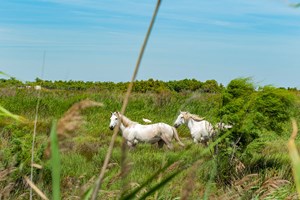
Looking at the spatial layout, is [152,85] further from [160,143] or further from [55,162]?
[55,162]

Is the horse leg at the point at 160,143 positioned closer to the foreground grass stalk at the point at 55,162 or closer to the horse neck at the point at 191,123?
the horse neck at the point at 191,123

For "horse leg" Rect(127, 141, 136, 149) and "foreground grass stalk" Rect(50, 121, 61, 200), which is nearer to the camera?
"foreground grass stalk" Rect(50, 121, 61, 200)

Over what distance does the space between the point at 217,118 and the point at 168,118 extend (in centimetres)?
962

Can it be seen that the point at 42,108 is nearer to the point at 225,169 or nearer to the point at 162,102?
the point at 162,102

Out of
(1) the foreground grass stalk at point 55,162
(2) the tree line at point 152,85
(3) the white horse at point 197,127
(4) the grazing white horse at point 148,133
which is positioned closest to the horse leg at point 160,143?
(4) the grazing white horse at point 148,133

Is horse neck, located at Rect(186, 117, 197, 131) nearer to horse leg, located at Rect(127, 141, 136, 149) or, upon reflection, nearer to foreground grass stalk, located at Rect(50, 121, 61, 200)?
horse leg, located at Rect(127, 141, 136, 149)

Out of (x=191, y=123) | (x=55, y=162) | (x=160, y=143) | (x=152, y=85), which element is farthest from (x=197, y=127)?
(x=152, y=85)

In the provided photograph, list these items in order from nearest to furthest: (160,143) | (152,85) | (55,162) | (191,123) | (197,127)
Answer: (55,162), (197,127), (191,123), (160,143), (152,85)

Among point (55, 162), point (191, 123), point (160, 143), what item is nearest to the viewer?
point (55, 162)

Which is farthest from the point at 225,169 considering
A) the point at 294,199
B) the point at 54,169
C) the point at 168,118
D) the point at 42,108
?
the point at 42,108

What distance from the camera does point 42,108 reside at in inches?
736

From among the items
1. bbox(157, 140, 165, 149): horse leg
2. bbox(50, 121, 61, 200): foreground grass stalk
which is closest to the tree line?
bbox(157, 140, 165, 149): horse leg

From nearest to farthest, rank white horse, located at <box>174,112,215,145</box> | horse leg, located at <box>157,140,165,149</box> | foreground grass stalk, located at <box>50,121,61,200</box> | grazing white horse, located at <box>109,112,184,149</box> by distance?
foreground grass stalk, located at <box>50,121,61,200</box> → white horse, located at <box>174,112,215,145</box> → grazing white horse, located at <box>109,112,184,149</box> → horse leg, located at <box>157,140,165,149</box>

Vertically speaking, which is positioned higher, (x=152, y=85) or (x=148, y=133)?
(x=152, y=85)
